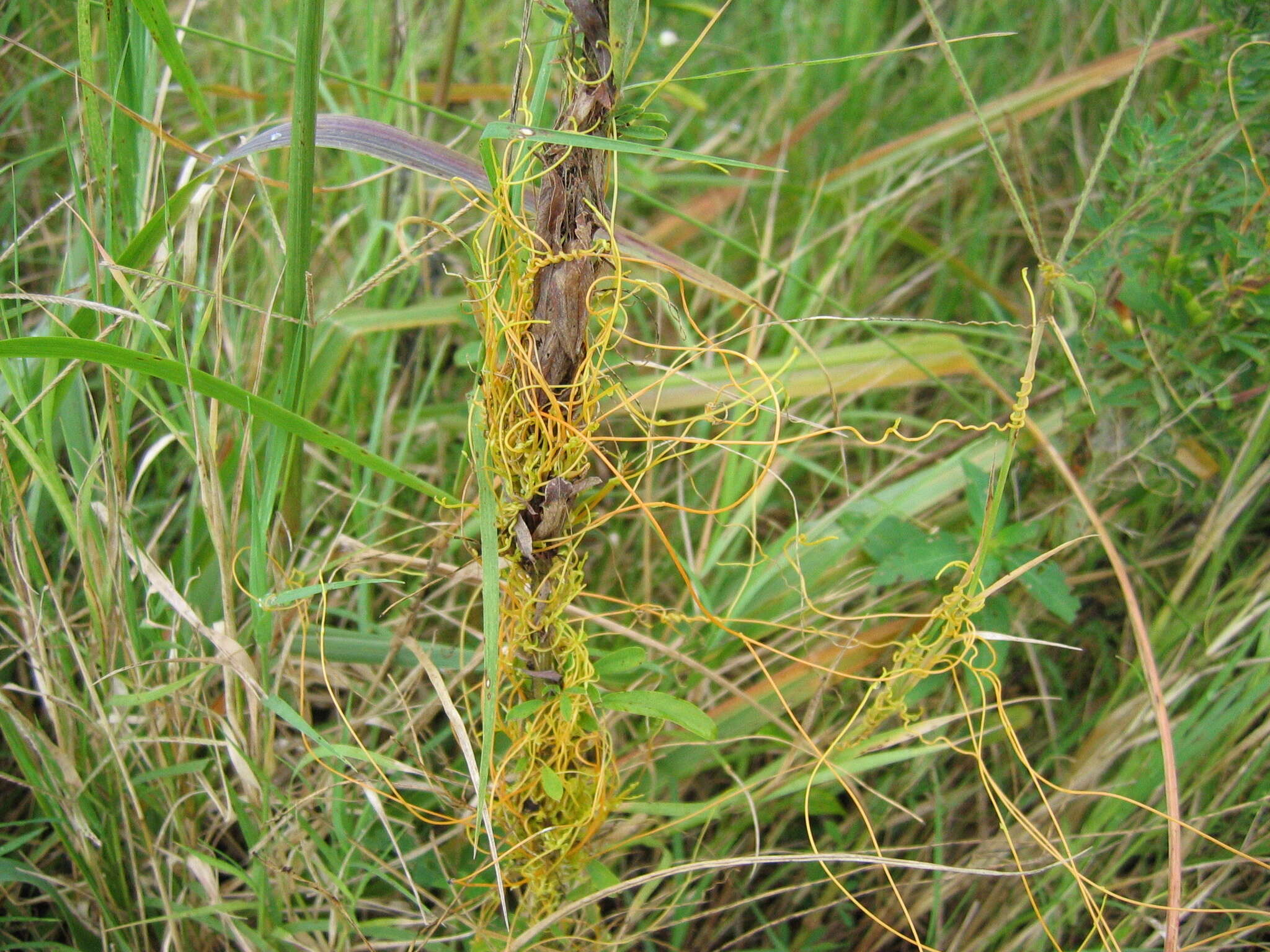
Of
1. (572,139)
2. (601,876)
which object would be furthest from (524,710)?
(572,139)

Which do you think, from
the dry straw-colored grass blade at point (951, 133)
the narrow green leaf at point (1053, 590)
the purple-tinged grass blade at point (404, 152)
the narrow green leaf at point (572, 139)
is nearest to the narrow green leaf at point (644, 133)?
the narrow green leaf at point (572, 139)

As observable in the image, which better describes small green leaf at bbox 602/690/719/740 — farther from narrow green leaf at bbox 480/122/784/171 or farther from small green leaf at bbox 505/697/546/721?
narrow green leaf at bbox 480/122/784/171

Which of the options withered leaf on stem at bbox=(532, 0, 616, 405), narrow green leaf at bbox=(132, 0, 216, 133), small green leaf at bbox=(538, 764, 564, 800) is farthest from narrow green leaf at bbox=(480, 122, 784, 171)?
small green leaf at bbox=(538, 764, 564, 800)

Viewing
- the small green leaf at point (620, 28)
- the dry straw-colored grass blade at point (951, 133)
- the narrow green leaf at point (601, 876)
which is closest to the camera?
the small green leaf at point (620, 28)

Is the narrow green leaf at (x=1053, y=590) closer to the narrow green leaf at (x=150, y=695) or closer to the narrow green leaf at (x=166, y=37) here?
the narrow green leaf at (x=150, y=695)

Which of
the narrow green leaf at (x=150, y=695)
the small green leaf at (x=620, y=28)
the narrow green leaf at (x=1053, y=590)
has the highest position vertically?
the small green leaf at (x=620, y=28)

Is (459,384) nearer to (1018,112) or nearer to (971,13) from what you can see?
(1018,112)

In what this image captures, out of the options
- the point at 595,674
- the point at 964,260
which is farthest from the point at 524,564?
the point at 964,260
